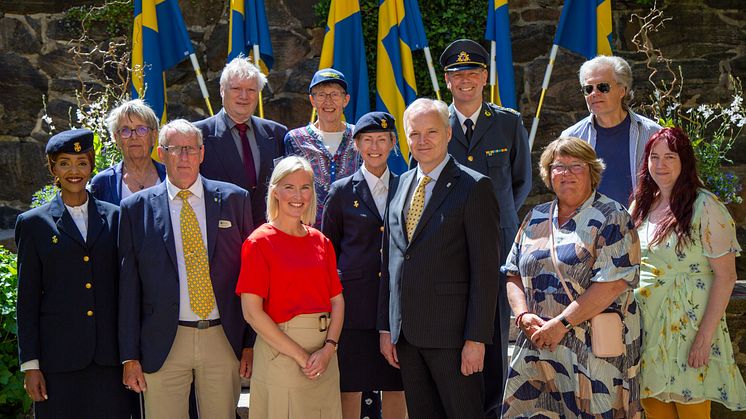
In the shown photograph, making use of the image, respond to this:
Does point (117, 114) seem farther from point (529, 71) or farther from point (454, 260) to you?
point (529, 71)

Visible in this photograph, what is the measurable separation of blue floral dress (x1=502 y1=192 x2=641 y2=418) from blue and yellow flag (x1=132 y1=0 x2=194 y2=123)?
3902 millimetres

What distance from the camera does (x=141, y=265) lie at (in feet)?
10.9

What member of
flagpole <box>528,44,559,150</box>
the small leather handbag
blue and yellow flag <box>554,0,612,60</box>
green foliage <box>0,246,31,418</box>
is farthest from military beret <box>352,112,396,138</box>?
blue and yellow flag <box>554,0,612,60</box>

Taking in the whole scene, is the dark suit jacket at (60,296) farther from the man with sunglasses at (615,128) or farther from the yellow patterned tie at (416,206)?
the man with sunglasses at (615,128)

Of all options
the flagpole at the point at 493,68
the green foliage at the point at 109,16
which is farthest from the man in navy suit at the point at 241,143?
the green foliage at the point at 109,16

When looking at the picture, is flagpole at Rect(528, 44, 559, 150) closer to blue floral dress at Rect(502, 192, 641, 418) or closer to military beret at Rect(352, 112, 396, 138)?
military beret at Rect(352, 112, 396, 138)

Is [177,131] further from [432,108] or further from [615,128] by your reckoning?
[615,128]

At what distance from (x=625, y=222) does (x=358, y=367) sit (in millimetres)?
1370

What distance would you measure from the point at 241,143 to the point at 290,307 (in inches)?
52.6

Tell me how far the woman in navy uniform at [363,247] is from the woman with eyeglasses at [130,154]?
921 millimetres

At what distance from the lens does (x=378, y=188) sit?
3680mm

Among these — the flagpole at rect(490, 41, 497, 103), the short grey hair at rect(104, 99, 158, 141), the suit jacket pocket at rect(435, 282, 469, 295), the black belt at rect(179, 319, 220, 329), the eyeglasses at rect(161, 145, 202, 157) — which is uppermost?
the flagpole at rect(490, 41, 497, 103)

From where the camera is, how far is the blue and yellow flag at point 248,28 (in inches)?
245

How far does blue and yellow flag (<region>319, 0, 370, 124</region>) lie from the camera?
251 inches
